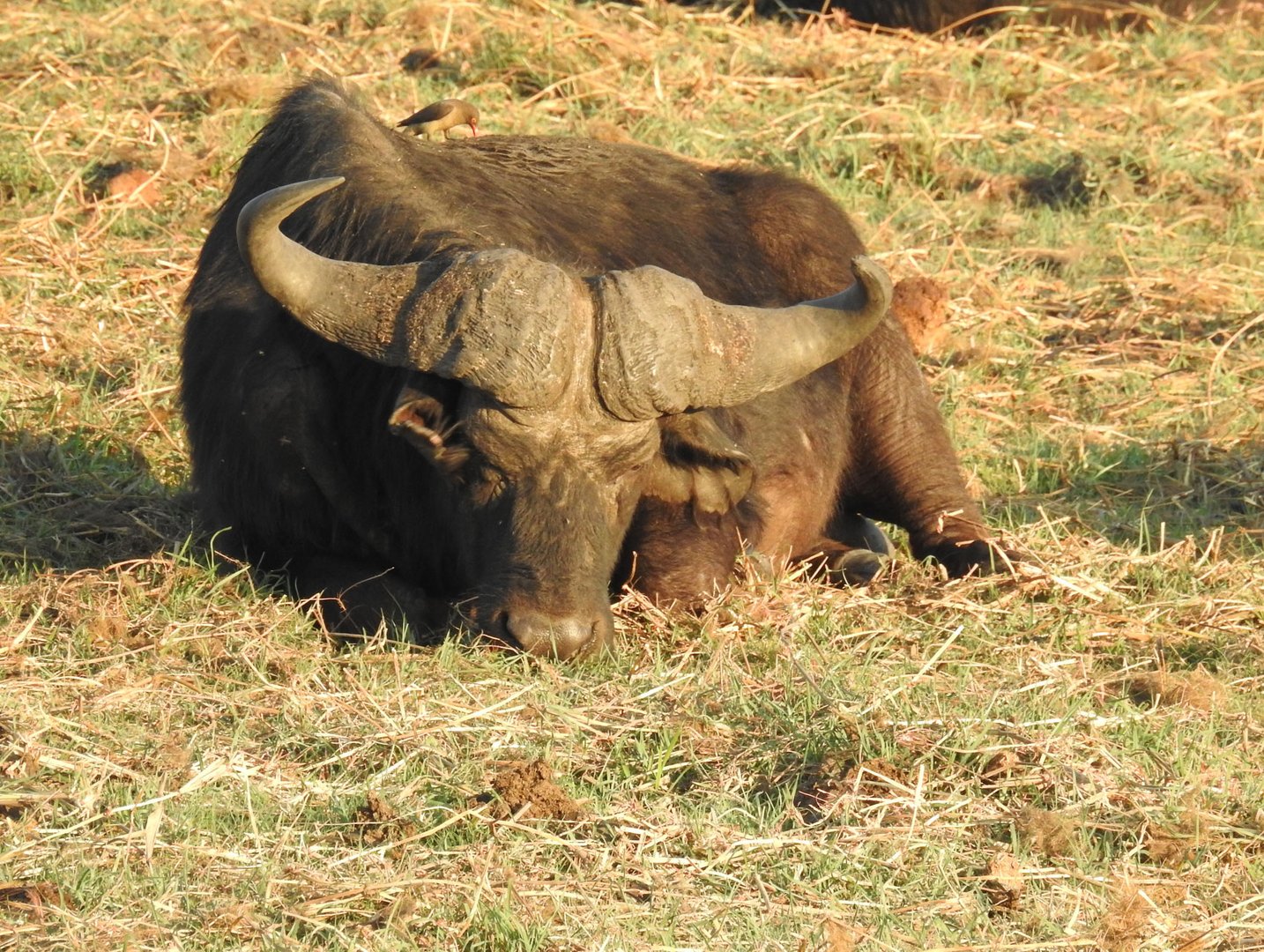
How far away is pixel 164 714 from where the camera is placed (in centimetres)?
435

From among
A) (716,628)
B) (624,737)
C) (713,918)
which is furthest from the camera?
(716,628)

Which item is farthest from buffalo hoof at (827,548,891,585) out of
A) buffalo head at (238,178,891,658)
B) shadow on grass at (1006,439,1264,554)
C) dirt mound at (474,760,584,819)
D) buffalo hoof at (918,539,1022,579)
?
dirt mound at (474,760,584,819)

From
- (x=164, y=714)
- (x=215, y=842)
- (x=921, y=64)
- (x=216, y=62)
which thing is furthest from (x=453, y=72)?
(x=215, y=842)

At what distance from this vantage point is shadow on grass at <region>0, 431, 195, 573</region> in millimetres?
5797

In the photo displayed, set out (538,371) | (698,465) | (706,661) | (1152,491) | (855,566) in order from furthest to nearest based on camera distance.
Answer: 1. (1152,491)
2. (855,566)
3. (698,465)
4. (706,661)
5. (538,371)

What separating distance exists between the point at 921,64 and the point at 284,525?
21.4ft

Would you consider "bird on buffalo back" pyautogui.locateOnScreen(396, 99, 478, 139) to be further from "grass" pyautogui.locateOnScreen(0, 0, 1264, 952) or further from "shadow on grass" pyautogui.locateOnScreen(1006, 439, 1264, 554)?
"shadow on grass" pyautogui.locateOnScreen(1006, 439, 1264, 554)

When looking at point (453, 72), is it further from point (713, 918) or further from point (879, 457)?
point (713, 918)

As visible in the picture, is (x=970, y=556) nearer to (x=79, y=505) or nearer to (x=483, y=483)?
(x=483, y=483)

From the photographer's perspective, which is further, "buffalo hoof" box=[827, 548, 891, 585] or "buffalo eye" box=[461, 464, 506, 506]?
"buffalo hoof" box=[827, 548, 891, 585]

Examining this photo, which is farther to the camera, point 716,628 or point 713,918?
point 716,628

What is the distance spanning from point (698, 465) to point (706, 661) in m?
0.61

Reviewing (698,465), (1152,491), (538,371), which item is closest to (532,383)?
(538,371)

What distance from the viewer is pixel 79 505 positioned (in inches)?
245
